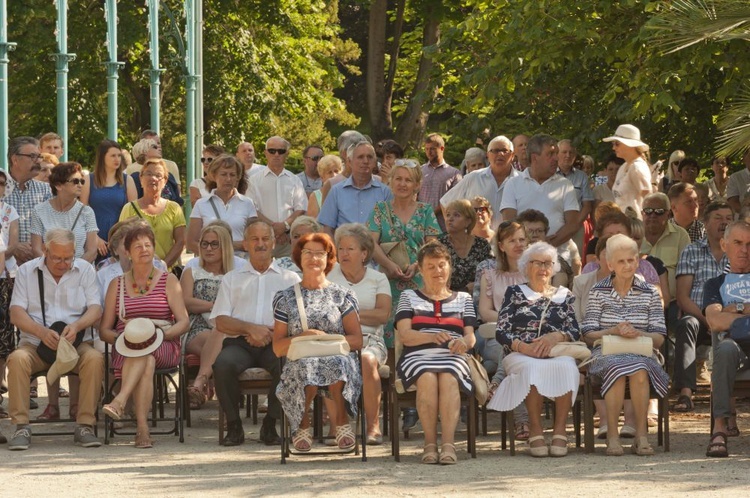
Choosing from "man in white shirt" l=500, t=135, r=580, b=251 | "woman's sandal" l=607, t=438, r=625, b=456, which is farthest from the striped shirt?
"woman's sandal" l=607, t=438, r=625, b=456

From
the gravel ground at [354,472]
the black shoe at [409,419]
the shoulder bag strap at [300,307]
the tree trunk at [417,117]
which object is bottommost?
the gravel ground at [354,472]

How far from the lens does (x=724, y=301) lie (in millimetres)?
9773

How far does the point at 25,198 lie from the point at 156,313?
2171mm

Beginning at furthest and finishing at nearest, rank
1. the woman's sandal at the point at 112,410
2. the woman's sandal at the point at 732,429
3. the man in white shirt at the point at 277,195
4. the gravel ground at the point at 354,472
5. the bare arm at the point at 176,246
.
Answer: the man in white shirt at the point at 277,195, the bare arm at the point at 176,246, the woman's sandal at the point at 732,429, the woman's sandal at the point at 112,410, the gravel ground at the point at 354,472

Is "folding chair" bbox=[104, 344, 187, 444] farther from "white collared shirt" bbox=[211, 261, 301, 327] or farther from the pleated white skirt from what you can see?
the pleated white skirt

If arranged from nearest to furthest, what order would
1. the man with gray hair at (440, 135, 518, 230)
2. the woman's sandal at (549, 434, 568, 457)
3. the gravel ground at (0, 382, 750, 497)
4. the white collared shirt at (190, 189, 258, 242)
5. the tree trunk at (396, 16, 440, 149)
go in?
the gravel ground at (0, 382, 750, 497)
the woman's sandal at (549, 434, 568, 457)
the white collared shirt at (190, 189, 258, 242)
the man with gray hair at (440, 135, 518, 230)
the tree trunk at (396, 16, 440, 149)

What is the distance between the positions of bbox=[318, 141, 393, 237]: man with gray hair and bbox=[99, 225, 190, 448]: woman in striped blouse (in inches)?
73.9

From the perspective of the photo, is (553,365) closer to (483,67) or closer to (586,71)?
(483,67)

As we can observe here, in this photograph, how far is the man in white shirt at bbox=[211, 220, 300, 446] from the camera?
9.84 m

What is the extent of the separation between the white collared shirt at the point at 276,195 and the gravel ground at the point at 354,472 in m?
3.63

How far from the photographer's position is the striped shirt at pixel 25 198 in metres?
11.7

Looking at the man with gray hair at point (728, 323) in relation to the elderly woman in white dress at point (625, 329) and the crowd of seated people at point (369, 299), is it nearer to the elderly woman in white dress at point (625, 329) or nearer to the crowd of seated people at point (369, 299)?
the crowd of seated people at point (369, 299)

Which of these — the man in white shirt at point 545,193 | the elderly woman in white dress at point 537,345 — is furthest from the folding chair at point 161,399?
the man in white shirt at point 545,193

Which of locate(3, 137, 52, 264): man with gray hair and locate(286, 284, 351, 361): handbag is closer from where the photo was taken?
locate(286, 284, 351, 361): handbag
